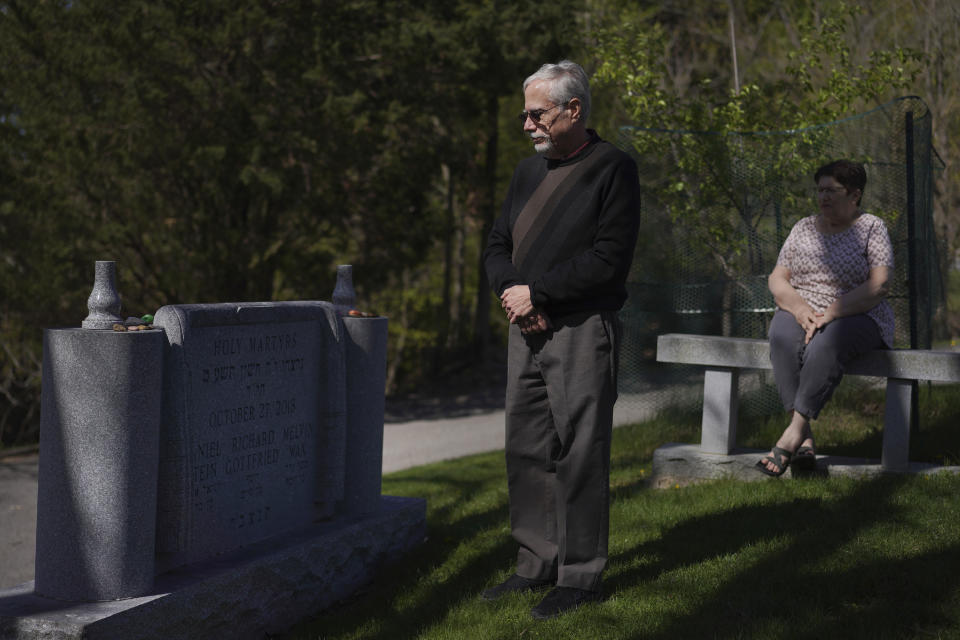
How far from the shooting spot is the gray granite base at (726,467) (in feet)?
19.5

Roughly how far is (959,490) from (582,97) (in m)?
3.07

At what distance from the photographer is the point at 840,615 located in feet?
13.1

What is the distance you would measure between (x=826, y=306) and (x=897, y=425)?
2.58ft

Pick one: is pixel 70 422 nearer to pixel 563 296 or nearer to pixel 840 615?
pixel 563 296

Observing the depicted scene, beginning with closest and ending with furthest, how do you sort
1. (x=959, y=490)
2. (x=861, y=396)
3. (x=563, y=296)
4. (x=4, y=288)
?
(x=563, y=296) < (x=959, y=490) < (x=861, y=396) < (x=4, y=288)

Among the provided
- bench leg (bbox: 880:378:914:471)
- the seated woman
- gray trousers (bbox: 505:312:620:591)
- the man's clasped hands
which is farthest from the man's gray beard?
bench leg (bbox: 880:378:914:471)

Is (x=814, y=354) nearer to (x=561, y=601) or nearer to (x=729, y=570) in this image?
(x=729, y=570)

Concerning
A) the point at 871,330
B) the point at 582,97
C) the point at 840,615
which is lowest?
the point at 840,615

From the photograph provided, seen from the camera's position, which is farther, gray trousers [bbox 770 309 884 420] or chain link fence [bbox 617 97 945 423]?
chain link fence [bbox 617 97 945 423]

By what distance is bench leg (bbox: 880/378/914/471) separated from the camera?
5.84 metres

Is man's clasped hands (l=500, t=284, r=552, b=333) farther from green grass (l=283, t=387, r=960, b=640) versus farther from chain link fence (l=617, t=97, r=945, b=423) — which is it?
chain link fence (l=617, t=97, r=945, b=423)

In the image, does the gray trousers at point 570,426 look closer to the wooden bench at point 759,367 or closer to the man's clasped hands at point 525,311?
the man's clasped hands at point 525,311

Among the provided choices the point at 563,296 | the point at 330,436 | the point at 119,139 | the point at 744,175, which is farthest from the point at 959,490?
the point at 119,139

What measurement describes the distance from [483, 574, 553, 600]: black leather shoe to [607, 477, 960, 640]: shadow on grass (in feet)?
1.04
